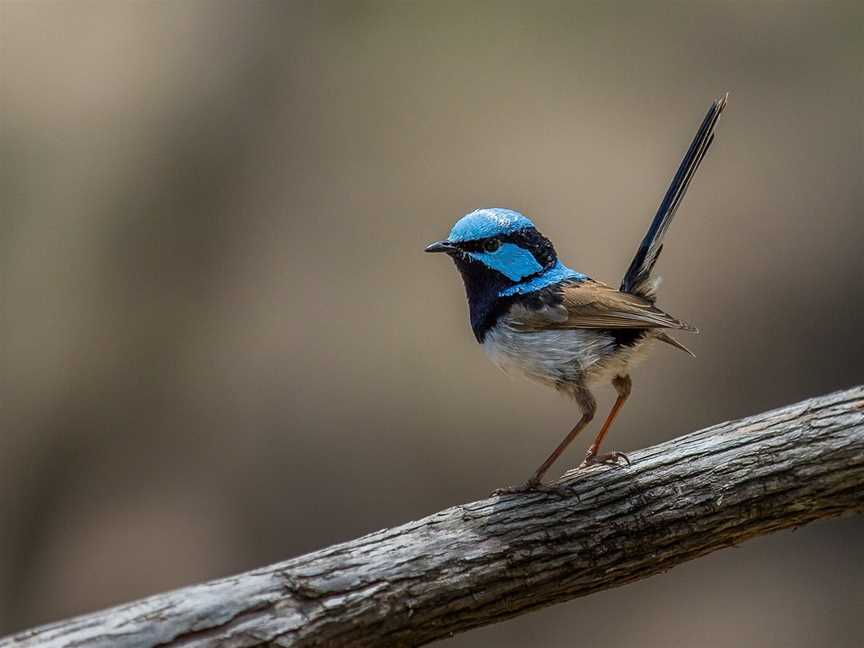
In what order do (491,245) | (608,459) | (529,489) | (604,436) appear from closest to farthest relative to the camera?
1. (491,245)
2. (529,489)
3. (608,459)
4. (604,436)

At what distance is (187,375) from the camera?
754cm

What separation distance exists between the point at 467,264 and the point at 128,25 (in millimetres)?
5358

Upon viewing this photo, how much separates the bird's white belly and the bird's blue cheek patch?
20 centimetres

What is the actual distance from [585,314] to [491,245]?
0.47 metres

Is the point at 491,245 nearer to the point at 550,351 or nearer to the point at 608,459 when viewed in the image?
the point at 550,351

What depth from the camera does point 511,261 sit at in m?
3.84

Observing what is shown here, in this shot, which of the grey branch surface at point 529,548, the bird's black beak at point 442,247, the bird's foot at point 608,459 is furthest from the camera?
the bird's foot at point 608,459

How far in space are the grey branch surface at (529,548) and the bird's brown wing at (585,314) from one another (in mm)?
533

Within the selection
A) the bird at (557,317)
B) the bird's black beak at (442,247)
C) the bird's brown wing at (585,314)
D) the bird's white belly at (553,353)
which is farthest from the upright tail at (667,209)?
the bird's black beak at (442,247)

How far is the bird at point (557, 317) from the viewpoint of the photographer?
3836 millimetres

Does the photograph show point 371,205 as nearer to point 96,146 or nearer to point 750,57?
point 96,146

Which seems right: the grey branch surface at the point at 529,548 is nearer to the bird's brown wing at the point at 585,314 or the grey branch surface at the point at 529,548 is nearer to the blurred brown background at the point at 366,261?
the bird's brown wing at the point at 585,314

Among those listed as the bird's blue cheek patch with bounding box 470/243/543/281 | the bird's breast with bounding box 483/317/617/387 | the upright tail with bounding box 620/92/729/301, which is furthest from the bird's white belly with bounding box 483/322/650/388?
the upright tail with bounding box 620/92/729/301

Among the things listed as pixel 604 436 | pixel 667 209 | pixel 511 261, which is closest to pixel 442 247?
pixel 511 261
